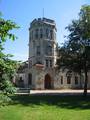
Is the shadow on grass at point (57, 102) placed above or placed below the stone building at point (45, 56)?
below

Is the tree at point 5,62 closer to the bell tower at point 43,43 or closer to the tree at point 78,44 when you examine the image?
the tree at point 78,44

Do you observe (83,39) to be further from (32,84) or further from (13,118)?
(32,84)

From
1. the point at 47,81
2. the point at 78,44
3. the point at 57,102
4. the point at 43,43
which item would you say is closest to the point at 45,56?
the point at 43,43

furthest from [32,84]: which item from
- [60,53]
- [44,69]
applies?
[60,53]

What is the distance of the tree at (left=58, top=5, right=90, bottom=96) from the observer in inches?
1431

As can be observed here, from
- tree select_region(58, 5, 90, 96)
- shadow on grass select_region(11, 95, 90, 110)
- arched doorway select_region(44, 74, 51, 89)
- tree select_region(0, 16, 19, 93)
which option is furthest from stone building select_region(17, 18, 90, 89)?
tree select_region(0, 16, 19, 93)

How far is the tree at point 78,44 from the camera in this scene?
36.3 metres

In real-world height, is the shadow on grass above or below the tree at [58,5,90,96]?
below

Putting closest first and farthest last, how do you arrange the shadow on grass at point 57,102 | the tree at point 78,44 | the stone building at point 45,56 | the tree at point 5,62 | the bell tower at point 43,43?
the tree at point 5,62
the shadow on grass at point 57,102
the tree at point 78,44
the stone building at point 45,56
the bell tower at point 43,43

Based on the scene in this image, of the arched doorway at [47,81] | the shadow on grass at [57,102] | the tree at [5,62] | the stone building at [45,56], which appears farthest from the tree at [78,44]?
the tree at [5,62]

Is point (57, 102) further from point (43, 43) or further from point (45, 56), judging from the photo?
point (43, 43)

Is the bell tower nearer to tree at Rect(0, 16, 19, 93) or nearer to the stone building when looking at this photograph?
the stone building

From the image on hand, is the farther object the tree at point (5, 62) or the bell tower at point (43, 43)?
the bell tower at point (43, 43)

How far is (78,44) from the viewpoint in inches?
1436
